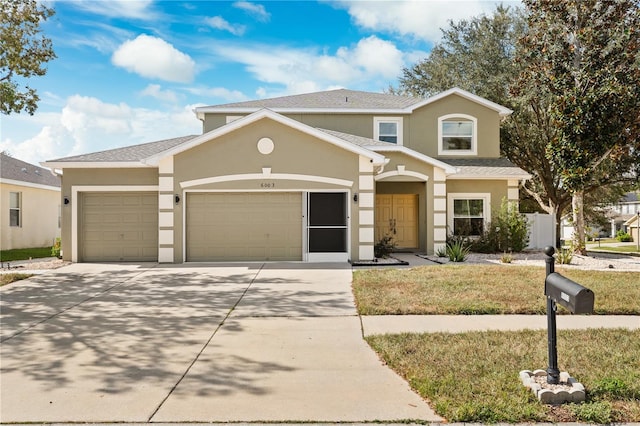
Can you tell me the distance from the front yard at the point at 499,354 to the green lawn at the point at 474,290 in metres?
0.02

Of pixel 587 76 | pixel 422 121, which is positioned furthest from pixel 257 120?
pixel 587 76

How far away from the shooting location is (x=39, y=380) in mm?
5230

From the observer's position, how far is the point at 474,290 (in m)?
10.0

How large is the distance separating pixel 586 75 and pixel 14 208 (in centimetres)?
2394

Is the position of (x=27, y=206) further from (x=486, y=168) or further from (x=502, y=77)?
(x=502, y=77)

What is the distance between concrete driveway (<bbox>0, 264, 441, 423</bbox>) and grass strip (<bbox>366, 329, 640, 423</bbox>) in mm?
275

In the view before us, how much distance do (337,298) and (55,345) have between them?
5.01m

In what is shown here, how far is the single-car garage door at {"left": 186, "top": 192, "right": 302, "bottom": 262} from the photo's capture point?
15.3 meters

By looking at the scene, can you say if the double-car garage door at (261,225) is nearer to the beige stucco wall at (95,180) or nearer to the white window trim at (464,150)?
the beige stucco wall at (95,180)

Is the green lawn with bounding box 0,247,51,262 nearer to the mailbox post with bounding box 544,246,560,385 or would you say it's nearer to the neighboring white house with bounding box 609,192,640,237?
the mailbox post with bounding box 544,246,560,385

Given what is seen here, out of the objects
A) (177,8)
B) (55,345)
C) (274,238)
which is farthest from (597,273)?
(177,8)

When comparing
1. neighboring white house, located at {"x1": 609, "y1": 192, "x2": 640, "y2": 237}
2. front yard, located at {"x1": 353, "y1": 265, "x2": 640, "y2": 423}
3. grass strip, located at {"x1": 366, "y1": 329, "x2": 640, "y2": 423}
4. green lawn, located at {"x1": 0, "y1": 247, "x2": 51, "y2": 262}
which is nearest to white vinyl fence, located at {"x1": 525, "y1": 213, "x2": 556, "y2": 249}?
front yard, located at {"x1": 353, "y1": 265, "x2": 640, "y2": 423}

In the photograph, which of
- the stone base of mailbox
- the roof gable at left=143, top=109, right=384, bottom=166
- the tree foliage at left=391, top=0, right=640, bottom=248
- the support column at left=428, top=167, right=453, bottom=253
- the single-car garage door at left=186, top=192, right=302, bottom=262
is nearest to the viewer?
the stone base of mailbox

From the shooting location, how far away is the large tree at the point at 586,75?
52.1ft
